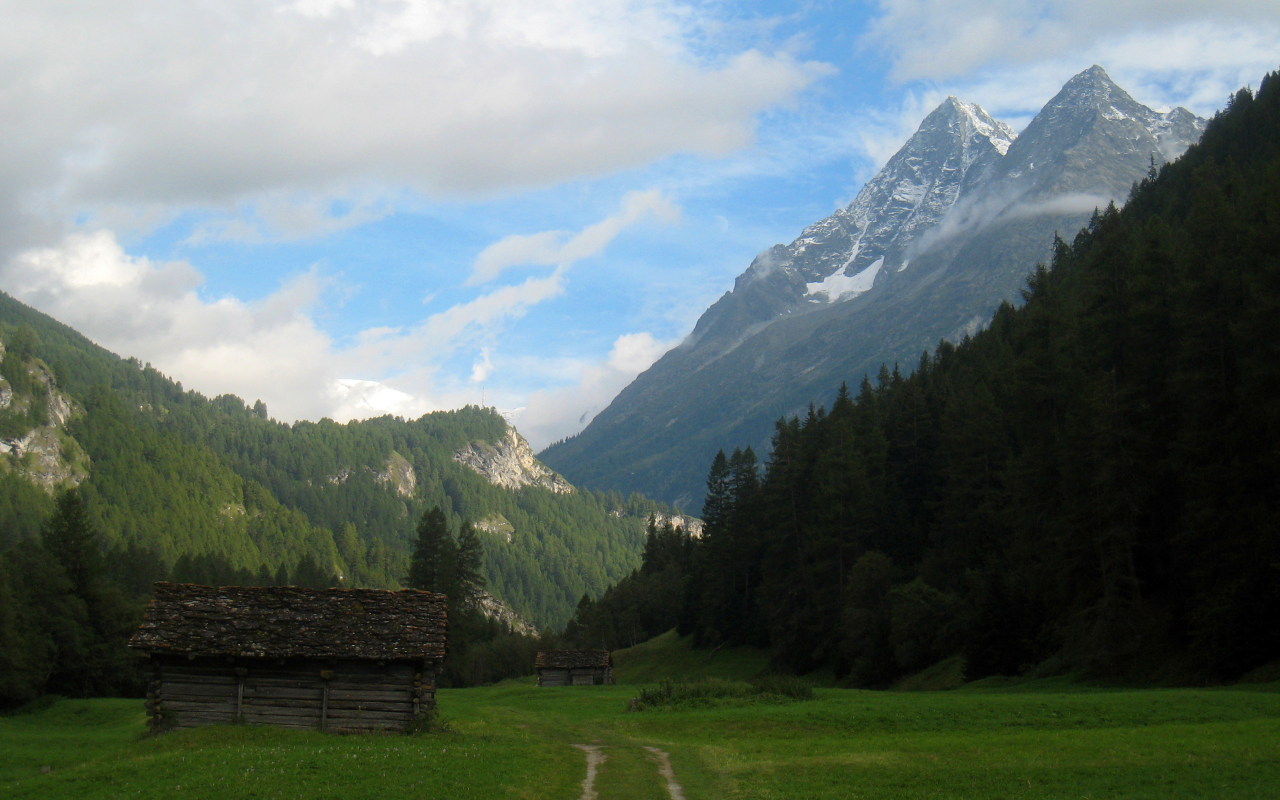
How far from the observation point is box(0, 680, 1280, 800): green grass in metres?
20.9

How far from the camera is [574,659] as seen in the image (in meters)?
89.6

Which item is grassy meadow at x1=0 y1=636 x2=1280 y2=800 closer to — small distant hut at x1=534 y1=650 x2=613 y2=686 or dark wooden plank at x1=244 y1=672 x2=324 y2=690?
dark wooden plank at x1=244 y1=672 x2=324 y2=690

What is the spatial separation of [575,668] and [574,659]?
88cm

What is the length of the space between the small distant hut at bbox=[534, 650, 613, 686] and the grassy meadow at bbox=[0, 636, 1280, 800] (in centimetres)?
4727

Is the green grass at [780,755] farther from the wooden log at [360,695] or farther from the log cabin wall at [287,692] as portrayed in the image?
the wooden log at [360,695]

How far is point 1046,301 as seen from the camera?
3086 inches

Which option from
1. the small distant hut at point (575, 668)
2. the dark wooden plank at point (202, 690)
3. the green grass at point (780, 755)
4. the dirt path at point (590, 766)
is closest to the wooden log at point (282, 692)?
the dark wooden plank at point (202, 690)

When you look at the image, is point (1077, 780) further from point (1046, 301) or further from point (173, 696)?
point (1046, 301)

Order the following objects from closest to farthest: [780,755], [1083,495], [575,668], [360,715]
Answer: [780,755] → [360,715] → [1083,495] → [575,668]

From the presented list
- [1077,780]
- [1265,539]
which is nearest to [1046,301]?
[1265,539]

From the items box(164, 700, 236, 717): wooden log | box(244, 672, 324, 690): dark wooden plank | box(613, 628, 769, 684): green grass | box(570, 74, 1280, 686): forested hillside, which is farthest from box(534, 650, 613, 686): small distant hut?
box(164, 700, 236, 717): wooden log

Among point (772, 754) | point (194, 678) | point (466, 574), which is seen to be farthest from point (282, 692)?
point (466, 574)

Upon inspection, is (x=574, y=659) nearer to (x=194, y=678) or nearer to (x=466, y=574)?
(x=466, y=574)

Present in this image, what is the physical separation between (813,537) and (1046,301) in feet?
95.6
